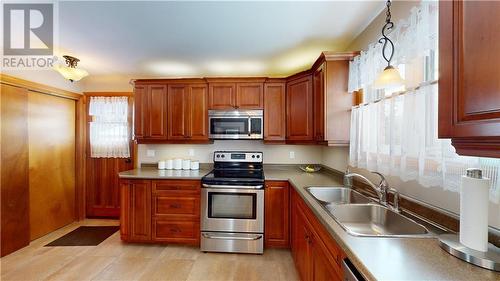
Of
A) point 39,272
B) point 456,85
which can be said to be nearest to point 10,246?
point 39,272

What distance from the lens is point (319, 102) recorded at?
2551 millimetres

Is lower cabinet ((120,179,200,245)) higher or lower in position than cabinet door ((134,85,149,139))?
lower

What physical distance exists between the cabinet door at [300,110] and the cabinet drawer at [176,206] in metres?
1.55

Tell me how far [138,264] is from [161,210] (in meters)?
0.62

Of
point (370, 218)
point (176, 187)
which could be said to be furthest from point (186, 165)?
point (370, 218)

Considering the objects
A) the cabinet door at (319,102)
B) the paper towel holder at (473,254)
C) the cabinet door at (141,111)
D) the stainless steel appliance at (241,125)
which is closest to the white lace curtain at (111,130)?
the cabinet door at (141,111)

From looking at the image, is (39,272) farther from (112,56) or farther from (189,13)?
(189,13)

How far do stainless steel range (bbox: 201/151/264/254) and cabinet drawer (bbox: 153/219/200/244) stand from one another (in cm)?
15

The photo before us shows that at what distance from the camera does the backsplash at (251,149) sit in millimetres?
3498

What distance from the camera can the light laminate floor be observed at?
7.42ft

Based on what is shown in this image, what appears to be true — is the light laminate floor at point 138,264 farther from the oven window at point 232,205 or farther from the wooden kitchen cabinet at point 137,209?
the oven window at point 232,205

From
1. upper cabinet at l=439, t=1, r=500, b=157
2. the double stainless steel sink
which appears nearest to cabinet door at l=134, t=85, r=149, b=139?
the double stainless steel sink

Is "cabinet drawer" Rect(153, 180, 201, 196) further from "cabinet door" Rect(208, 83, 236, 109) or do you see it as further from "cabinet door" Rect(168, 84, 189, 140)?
"cabinet door" Rect(208, 83, 236, 109)

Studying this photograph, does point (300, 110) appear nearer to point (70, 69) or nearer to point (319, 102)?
point (319, 102)
